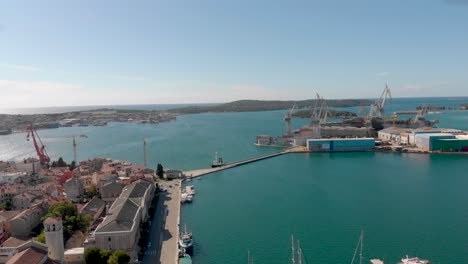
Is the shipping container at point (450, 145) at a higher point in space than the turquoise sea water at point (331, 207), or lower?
higher

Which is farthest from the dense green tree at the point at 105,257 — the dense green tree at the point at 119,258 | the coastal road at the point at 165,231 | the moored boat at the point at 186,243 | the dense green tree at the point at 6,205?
the dense green tree at the point at 6,205

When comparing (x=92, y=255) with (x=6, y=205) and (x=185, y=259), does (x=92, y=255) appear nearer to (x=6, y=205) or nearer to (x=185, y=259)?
(x=185, y=259)

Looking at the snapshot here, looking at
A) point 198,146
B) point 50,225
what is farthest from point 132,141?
point 50,225

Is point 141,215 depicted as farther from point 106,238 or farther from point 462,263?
point 462,263

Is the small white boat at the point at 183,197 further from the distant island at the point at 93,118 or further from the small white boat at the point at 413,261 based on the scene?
the distant island at the point at 93,118

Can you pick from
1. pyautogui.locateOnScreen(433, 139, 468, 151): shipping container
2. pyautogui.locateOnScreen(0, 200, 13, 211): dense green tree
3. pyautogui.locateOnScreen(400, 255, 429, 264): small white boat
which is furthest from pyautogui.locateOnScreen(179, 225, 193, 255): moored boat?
pyautogui.locateOnScreen(433, 139, 468, 151): shipping container

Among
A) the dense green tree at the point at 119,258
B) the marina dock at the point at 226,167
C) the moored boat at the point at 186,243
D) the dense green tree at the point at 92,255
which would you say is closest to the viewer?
the dense green tree at the point at 119,258
